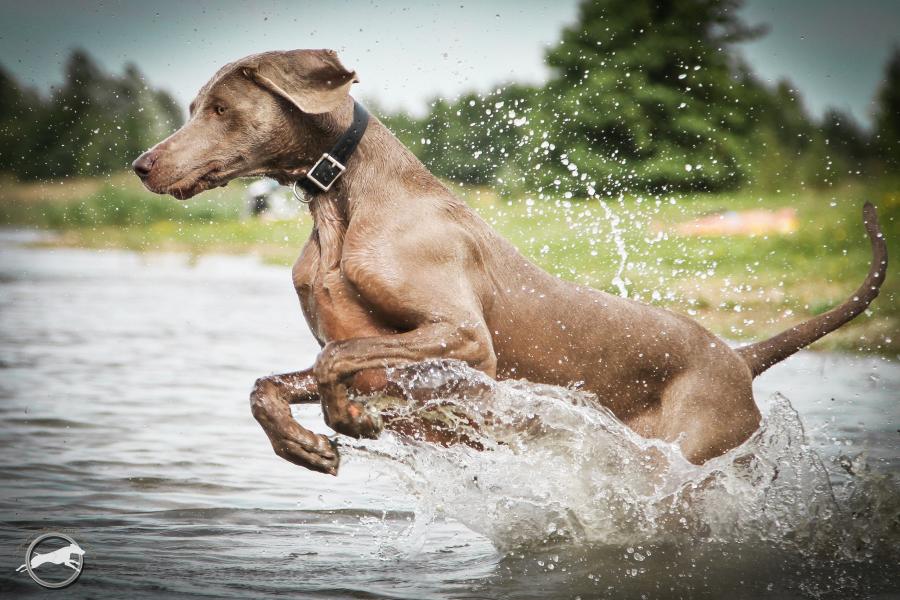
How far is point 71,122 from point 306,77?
25.4 meters

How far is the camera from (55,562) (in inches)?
157

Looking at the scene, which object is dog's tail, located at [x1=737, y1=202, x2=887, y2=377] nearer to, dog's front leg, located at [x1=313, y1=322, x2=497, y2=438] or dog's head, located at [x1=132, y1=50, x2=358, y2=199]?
dog's front leg, located at [x1=313, y1=322, x2=497, y2=438]

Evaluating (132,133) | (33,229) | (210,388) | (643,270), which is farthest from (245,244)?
(210,388)

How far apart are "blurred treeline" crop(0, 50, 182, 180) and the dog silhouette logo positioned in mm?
19209

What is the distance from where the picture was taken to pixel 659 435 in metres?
4.36

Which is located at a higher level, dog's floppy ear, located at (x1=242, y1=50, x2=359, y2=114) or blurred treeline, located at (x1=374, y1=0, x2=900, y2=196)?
blurred treeline, located at (x1=374, y1=0, x2=900, y2=196)

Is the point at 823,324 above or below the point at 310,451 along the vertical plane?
above

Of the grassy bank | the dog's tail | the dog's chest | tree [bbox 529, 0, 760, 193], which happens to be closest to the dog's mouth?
the dog's chest

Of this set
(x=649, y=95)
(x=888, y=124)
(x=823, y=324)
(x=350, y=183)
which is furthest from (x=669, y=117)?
(x=350, y=183)

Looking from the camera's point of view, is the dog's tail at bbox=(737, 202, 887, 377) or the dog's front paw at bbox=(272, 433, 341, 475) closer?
the dog's front paw at bbox=(272, 433, 341, 475)

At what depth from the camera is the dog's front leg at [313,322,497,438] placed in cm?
376

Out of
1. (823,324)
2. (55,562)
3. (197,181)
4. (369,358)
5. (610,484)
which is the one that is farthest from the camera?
(823,324)

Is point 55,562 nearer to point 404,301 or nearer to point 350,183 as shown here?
point 404,301

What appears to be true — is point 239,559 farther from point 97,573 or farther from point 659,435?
point 659,435
